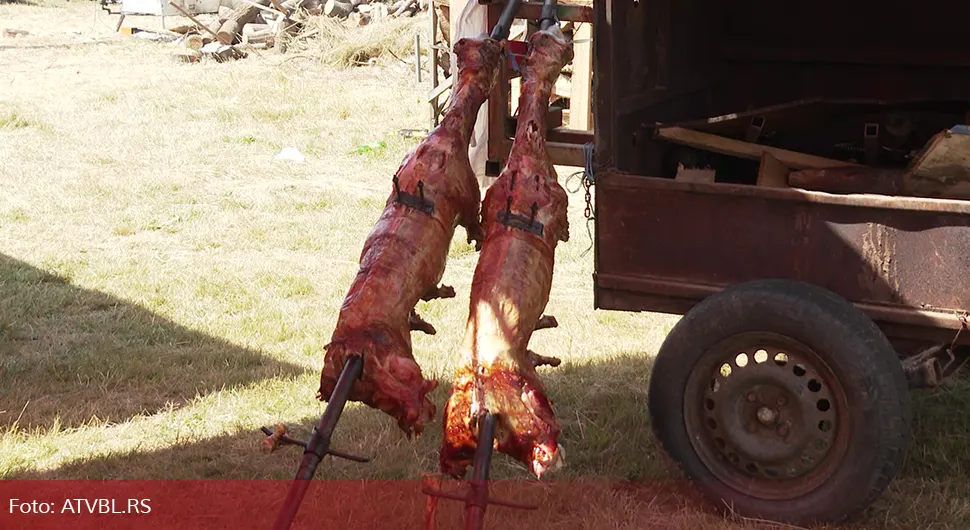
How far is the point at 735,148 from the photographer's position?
16.6ft

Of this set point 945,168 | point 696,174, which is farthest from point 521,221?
point 945,168

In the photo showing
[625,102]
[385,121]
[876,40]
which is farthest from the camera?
[385,121]

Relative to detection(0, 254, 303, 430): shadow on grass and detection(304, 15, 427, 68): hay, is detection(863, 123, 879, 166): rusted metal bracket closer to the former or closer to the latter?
detection(0, 254, 303, 430): shadow on grass

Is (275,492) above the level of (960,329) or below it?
below

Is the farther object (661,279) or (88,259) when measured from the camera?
(88,259)

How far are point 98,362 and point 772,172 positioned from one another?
12.4 ft

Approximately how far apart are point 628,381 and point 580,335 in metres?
A: 0.79

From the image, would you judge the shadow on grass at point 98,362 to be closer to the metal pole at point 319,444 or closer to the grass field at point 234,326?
the grass field at point 234,326

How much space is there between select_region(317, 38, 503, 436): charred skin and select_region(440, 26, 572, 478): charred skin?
0.14 metres

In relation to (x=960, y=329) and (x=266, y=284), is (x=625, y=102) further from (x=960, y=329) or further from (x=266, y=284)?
(x=266, y=284)

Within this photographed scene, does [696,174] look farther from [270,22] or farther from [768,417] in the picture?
[270,22]

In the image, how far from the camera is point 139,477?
15.1ft

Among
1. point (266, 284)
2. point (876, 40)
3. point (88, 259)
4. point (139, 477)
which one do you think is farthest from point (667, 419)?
point (88, 259)

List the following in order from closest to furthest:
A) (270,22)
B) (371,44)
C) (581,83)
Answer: (581,83) → (371,44) → (270,22)
